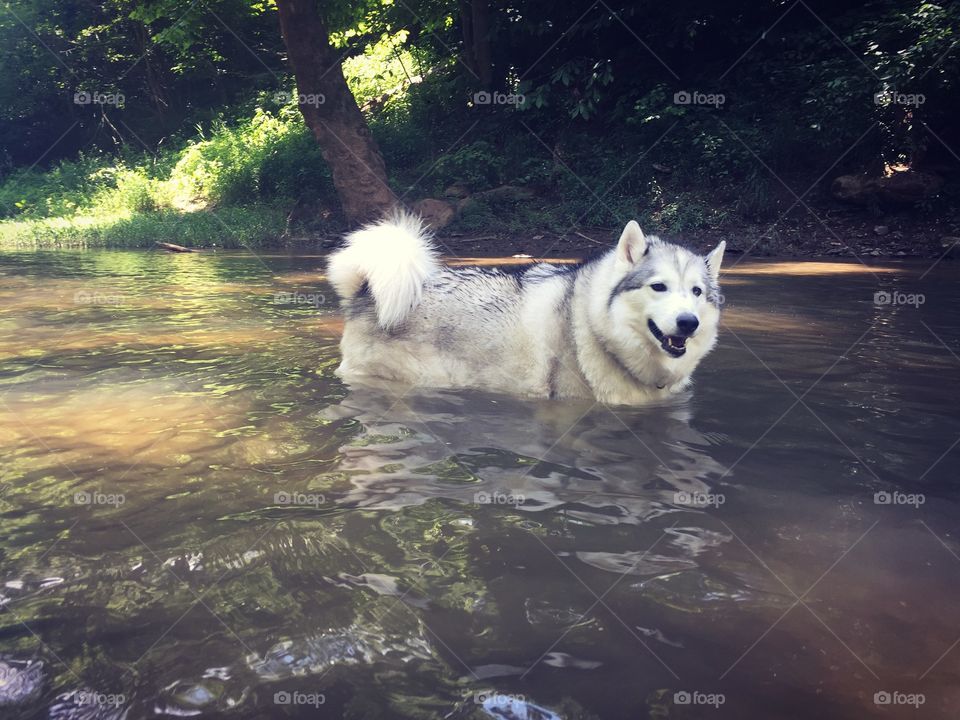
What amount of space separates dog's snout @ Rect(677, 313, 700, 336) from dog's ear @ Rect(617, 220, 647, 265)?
0.65 meters

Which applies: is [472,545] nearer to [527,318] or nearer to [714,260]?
[527,318]

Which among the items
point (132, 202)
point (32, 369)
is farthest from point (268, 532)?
point (132, 202)

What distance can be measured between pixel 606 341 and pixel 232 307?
4922 millimetres

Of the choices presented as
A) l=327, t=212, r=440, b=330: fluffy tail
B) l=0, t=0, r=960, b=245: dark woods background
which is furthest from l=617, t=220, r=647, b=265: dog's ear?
l=0, t=0, r=960, b=245: dark woods background

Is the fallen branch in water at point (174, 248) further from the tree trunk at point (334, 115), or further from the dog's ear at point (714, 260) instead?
the dog's ear at point (714, 260)

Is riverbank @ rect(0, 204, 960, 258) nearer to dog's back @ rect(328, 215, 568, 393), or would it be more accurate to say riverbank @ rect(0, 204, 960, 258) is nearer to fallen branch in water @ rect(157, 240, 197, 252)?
fallen branch in water @ rect(157, 240, 197, 252)

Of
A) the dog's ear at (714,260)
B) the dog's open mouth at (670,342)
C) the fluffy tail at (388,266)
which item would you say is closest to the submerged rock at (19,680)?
the fluffy tail at (388,266)

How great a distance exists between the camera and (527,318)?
555 cm

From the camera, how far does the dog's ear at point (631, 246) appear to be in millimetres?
5059

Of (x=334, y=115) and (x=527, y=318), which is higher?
(x=334, y=115)

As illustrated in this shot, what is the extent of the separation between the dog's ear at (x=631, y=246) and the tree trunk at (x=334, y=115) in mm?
10771

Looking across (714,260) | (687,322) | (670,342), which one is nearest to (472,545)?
(687,322)

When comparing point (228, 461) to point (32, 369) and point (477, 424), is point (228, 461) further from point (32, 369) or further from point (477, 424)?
point (32, 369)

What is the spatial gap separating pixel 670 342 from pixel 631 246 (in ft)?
2.41
